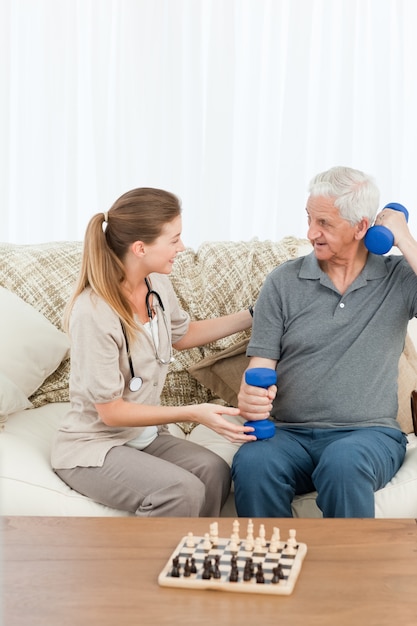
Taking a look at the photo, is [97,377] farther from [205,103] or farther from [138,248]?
[205,103]

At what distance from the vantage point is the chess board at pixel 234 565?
60.9 inches

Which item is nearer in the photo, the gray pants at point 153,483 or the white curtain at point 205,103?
the gray pants at point 153,483

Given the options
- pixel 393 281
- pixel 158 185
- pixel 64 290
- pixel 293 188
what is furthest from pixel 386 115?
pixel 64 290

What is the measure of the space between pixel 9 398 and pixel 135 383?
19.6 inches

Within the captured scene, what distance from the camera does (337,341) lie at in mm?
2496

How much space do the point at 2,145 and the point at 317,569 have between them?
275 cm

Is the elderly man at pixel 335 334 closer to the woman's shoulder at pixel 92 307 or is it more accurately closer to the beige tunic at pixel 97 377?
the beige tunic at pixel 97 377

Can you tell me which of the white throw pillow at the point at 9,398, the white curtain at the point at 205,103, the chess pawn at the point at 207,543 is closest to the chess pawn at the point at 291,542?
the chess pawn at the point at 207,543

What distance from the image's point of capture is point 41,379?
281 centimetres

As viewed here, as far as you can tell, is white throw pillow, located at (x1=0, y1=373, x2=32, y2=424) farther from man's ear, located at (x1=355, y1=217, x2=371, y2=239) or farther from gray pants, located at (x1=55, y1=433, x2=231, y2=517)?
man's ear, located at (x1=355, y1=217, x2=371, y2=239)

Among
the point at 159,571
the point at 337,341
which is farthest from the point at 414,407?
the point at 159,571

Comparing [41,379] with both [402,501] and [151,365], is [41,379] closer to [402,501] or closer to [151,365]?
[151,365]

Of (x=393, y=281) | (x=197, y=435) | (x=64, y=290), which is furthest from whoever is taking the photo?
(x=64, y=290)

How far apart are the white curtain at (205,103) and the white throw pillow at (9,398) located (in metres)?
1.33
